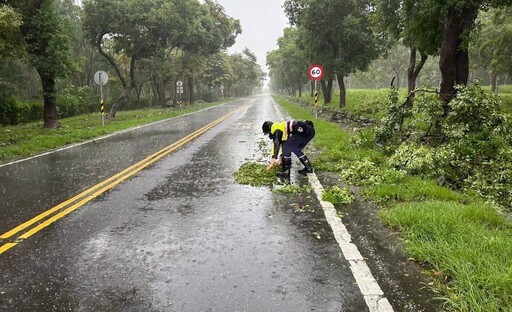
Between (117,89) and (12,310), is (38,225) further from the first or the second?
(117,89)

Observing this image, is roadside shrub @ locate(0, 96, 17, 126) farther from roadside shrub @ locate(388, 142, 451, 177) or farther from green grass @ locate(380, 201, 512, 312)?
green grass @ locate(380, 201, 512, 312)

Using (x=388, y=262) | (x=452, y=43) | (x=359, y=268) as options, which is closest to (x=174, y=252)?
(x=359, y=268)

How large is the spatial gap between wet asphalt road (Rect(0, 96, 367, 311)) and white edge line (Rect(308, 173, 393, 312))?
0.09 m

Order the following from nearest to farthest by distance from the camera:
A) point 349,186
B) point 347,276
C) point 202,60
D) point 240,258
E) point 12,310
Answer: point 12,310 < point 347,276 < point 240,258 < point 349,186 < point 202,60

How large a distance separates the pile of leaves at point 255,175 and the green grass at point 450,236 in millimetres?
1623

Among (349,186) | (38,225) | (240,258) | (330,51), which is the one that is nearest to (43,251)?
(38,225)

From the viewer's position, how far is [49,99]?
59.5 feet

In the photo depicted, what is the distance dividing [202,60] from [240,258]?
134 feet

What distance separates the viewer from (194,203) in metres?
6.11

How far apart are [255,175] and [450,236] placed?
14.2ft

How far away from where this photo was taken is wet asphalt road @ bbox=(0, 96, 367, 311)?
10.7ft

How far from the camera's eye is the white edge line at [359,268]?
125 inches

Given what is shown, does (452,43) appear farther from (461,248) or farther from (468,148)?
(461,248)

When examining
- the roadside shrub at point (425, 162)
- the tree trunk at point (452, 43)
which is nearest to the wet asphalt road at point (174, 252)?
the roadside shrub at point (425, 162)
